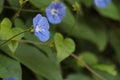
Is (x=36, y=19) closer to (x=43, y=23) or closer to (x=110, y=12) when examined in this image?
(x=43, y=23)

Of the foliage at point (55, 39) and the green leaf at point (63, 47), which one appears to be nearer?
the foliage at point (55, 39)

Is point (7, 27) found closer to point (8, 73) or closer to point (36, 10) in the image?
point (8, 73)

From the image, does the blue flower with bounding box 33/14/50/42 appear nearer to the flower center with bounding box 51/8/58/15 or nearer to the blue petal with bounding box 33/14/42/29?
the blue petal with bounding box 33/14/42/29

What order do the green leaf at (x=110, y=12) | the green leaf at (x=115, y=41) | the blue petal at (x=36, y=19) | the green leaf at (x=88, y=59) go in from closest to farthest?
the blue petal at (x=36, y=19), the green leaf at (x=88, y=59), the green leaf at (x=110, y=12), the green leaf at (x=115, y=41)

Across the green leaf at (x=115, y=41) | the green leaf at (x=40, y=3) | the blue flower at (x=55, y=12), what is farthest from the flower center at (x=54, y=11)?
the green leaf at (x=115, y=41)

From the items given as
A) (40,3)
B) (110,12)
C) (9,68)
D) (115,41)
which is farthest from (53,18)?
(115,41)

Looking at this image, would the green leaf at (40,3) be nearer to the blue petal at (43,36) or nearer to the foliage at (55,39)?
the foliage at (55,39)
